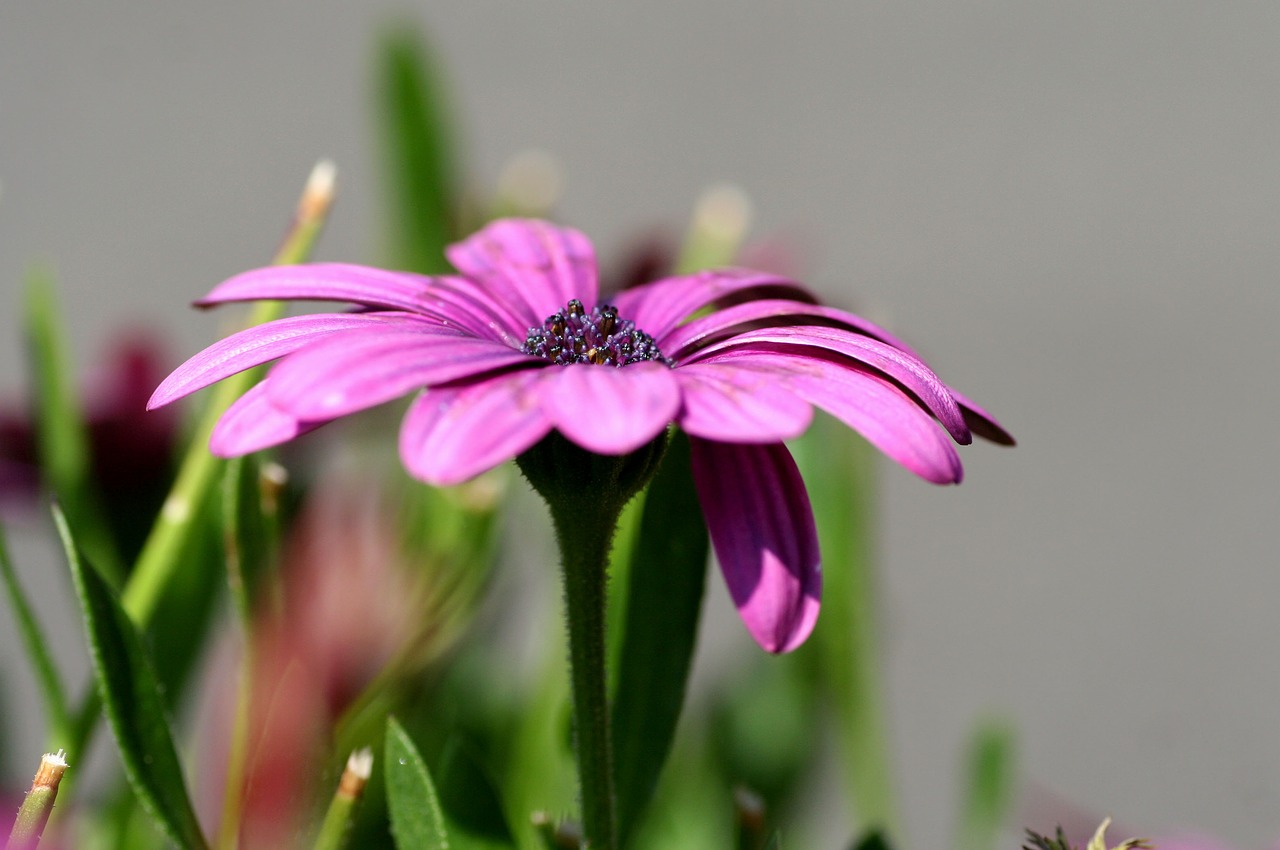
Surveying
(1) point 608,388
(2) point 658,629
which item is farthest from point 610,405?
(2) point 658,629

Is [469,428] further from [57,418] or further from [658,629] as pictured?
[57,418]

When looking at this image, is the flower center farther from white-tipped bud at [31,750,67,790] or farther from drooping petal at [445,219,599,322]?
white-tipped bud at [31,750,67,790]

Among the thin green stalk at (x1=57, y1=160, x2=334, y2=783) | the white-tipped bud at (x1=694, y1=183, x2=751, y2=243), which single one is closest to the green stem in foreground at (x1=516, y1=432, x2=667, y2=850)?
the thin green stalk at (x1=57, y1=160, x2=334, y2=783)

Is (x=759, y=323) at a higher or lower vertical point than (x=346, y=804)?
higher

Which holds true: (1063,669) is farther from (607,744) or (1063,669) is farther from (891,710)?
(607,744)

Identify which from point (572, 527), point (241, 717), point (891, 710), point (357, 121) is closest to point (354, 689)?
point (241, 717)
